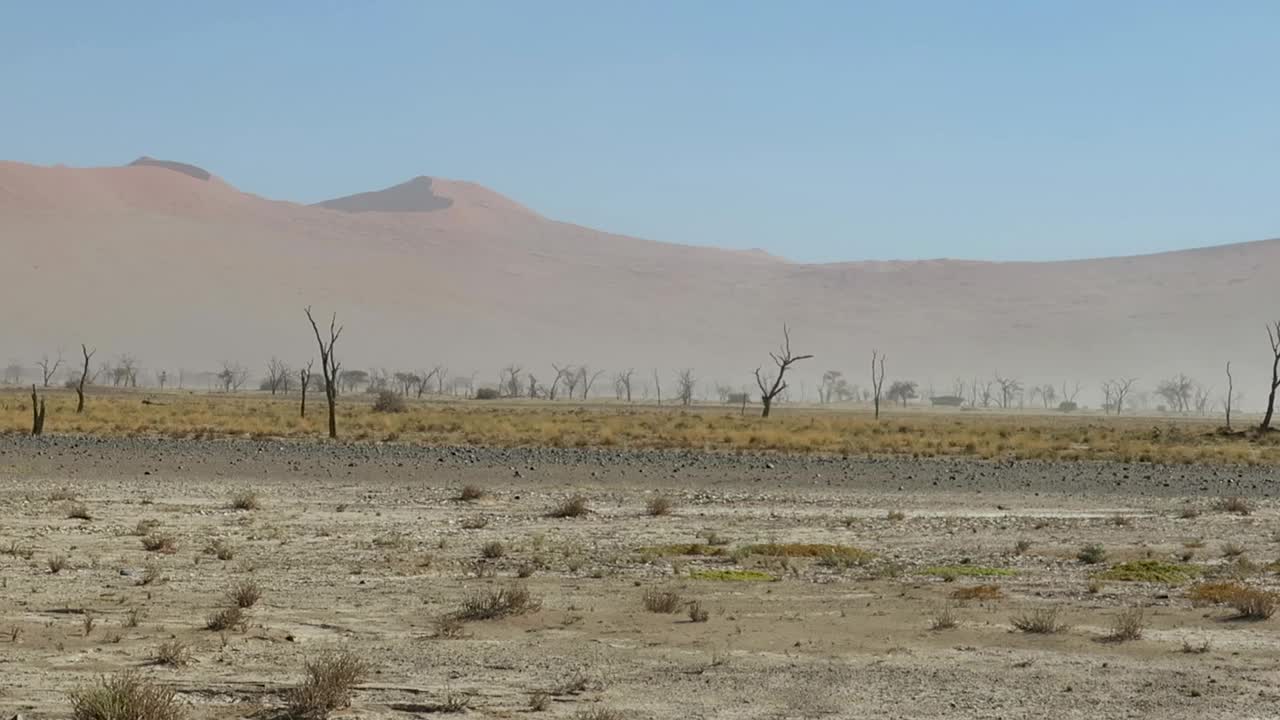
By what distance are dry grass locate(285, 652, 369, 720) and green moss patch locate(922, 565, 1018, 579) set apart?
29.0 feet

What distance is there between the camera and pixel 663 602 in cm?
1432

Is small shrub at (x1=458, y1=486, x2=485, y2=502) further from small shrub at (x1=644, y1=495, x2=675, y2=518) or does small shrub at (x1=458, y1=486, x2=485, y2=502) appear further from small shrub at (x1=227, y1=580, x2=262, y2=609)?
small shrub at (x1=227, y1=580, x2=262, y2=609)

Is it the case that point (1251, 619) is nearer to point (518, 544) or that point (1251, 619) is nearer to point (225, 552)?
point (518, 544)

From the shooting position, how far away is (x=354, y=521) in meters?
23.5

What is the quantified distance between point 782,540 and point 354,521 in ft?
21.1

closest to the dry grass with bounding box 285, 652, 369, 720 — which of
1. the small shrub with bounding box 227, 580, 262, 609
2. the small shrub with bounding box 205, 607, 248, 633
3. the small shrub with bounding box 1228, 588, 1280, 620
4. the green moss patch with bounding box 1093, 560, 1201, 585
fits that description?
the small shrub with bounding box 205, 607, 248, 633

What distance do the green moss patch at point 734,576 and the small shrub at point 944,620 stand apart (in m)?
2.81

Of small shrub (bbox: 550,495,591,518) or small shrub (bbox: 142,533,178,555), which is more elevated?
small shrub (bbox: 550,495,591,518)

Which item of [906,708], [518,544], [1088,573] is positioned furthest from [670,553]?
[906,708]

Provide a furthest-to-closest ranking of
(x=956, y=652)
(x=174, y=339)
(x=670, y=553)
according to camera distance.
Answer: (x=174, y=339)
(x=670, y=553)
(x=956, y=652)

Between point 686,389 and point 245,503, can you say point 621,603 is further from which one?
point 686,389

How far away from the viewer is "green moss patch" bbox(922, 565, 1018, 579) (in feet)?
57.5

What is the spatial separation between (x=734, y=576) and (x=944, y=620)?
3.74 m

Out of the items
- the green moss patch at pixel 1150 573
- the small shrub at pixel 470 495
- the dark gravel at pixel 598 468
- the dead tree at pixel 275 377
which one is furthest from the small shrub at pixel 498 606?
the dead tree at pixel 275 377
